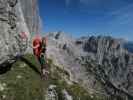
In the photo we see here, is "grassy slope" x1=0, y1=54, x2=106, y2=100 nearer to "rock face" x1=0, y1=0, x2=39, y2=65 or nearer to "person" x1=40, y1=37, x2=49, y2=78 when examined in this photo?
"person" x1=40, y1=37, x2=49, y2=78

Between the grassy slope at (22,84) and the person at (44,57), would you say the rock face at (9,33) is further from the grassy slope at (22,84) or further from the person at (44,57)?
the grassy slope at (22,84)

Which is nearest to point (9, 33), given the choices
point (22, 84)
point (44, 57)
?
point (44, 57)

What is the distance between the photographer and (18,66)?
79.2m

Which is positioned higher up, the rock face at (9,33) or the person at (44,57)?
the rock face at (9,33)

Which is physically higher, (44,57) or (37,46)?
(37,46)

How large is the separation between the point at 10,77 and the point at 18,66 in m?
7.78

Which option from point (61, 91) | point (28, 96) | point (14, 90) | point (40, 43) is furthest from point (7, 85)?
point (40, 43)

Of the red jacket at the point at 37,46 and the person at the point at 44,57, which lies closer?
the person at the point at 44,57

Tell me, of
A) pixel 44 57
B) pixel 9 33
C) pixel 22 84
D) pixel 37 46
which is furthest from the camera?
pixel 22 84

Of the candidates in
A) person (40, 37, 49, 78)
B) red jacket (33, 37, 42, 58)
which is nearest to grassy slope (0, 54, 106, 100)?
person (40, 37, 49, 78)

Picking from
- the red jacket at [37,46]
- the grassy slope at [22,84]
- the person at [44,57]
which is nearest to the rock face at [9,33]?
the person at [44,57]

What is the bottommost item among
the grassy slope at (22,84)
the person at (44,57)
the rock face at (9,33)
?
the grassy slope at (22,84)

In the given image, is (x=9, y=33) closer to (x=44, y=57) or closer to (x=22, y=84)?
(x=44, y=57)

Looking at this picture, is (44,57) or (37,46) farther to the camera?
(44,57)
